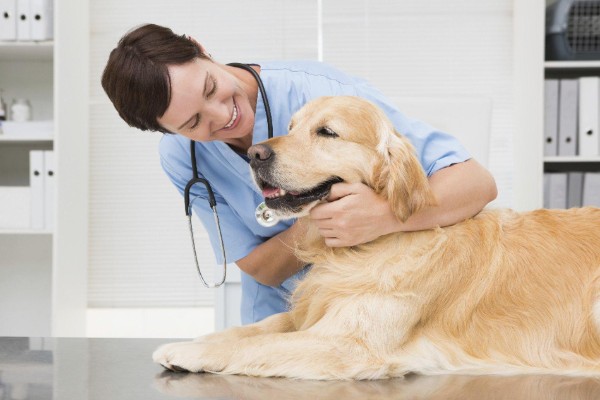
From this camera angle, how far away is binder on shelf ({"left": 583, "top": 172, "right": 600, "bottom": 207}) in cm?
356

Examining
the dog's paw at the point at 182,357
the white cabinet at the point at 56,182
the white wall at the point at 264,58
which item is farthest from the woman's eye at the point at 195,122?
the white wall at the point at 264,58

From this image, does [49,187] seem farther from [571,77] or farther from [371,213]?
[571,77]

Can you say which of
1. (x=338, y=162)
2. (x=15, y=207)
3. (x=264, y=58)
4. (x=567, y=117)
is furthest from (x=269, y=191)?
(x=264, y=58)

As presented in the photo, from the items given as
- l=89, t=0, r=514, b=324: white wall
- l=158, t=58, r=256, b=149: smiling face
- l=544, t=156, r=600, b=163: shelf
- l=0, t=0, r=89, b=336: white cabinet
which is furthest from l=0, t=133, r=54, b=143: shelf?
l=544, t=156, r=600, b=163: shelf

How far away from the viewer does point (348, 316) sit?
44.1 inches

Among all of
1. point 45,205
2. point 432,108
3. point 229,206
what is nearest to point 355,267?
point 229,206

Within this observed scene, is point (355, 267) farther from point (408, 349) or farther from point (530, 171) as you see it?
point (530, 171)

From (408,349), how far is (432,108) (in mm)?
1709

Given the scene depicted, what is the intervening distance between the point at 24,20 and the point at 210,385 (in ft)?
10.1

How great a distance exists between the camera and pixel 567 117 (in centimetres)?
362

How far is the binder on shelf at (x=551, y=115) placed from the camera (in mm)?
3619

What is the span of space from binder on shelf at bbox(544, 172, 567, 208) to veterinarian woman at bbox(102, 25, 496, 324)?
2.20 meters

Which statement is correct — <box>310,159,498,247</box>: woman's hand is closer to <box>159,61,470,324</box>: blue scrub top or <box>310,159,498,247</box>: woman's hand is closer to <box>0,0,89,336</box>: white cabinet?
<box>159,61,470,324</box>: blue scrub top

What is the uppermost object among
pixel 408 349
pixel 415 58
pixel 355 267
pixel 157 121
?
pixel 415 58
